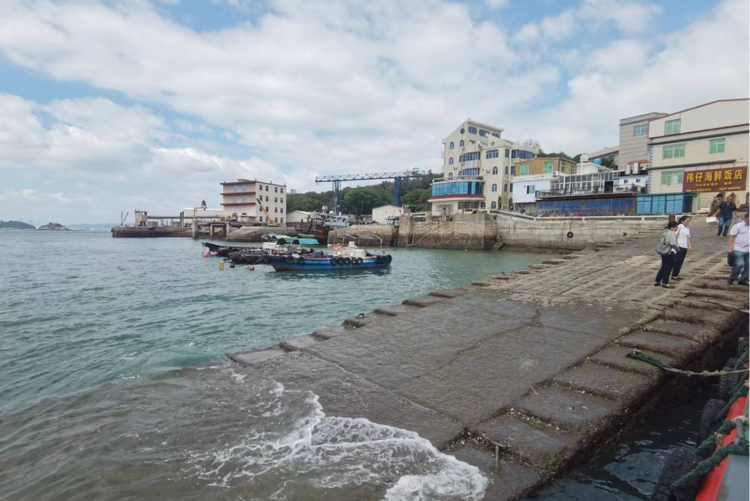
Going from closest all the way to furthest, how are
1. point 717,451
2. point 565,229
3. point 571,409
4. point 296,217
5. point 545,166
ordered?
1. point 717,451
2. point 571,409
3. point 565,229
4. point 545,166
5. point 296,217

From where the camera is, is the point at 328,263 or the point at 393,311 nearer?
the point at 393,311

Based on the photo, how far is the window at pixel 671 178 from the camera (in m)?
30.1

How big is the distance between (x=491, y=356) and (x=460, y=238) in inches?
1440

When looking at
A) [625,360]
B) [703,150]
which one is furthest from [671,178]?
[625,360]

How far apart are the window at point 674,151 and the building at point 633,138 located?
52.2 feet

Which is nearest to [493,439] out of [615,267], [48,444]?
[48,444]

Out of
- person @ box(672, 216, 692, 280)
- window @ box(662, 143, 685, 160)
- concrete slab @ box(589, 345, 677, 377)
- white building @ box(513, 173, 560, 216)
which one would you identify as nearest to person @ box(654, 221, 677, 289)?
person @ box(672, 216, 692, 280)

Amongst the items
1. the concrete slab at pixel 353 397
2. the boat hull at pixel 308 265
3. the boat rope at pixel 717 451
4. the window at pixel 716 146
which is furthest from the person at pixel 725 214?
the boat hull at pixel 308 265

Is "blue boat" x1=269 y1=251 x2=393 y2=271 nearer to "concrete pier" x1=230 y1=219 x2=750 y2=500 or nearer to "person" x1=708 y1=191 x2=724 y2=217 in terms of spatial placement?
"concrete pier" x1=230 y1=219 x2=750 y2=500

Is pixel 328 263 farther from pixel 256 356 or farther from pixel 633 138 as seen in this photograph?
pixel 633 138

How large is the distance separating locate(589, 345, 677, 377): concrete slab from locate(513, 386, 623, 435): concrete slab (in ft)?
2.72

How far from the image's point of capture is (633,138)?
47.1 m

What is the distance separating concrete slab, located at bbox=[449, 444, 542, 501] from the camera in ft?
9.56

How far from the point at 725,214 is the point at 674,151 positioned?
18942 millimetres
